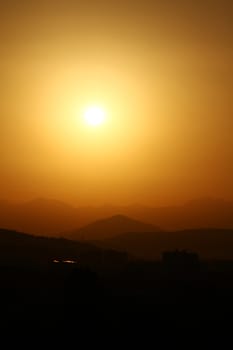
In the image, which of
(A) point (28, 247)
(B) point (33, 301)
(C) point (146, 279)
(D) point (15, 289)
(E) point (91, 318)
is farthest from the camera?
(A) point (28, 247)

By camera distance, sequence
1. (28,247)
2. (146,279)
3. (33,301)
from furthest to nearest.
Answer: (28,247), (146,279), (33,301)

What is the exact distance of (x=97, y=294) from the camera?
56.9m

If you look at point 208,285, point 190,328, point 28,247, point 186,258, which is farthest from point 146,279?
point 28,247

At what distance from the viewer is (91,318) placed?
51781 mm

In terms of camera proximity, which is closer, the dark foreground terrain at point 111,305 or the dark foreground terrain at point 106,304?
the dark foreground terrain at point 111,305

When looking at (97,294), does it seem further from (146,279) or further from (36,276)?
(146,279)

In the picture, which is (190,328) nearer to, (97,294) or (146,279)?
(97,294)

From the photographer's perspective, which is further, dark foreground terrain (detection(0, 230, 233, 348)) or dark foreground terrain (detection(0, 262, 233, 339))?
dark foreground terrain (detection(0, 262, 233, 339))

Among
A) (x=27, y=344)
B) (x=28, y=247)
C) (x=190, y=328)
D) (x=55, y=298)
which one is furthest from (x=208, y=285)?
(x=28, y=247)

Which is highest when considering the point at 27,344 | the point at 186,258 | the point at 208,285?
the point at 186,258

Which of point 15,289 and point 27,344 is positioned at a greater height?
point 15,289

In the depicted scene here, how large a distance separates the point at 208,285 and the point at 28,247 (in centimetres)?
6166

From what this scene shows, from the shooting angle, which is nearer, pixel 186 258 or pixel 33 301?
pixel 33 301

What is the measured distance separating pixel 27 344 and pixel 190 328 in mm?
15503
